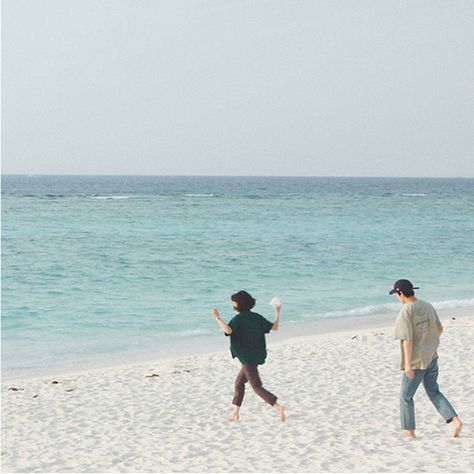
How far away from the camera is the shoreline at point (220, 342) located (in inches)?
564

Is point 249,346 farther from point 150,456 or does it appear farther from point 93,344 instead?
point 93,344

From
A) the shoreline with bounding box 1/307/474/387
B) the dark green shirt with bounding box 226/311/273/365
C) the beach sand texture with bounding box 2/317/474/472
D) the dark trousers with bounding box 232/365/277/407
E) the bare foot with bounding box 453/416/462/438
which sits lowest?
the shoreline with bounding box 1/307/474/387

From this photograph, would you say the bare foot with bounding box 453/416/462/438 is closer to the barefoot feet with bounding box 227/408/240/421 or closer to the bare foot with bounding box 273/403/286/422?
the bare foot with bounding box 273/403/286/422

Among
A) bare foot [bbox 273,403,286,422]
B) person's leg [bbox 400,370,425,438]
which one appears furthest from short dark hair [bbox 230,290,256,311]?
person's leg [bbox 400,370,425,438]

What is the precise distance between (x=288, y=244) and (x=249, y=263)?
9074 mm

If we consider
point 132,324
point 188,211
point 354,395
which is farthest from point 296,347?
point 188,211

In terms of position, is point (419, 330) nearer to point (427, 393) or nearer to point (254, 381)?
point (427, 393)

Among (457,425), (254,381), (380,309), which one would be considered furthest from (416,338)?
(380,309)

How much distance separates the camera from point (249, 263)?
33906mm

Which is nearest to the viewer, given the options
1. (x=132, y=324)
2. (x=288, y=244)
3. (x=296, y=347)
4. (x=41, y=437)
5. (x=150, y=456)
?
(x=150, y=456)

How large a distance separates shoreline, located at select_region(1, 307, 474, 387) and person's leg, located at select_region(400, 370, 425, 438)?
655cm

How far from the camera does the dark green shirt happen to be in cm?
862

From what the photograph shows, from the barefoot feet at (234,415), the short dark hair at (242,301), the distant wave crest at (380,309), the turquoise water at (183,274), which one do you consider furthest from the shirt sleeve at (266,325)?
the distant wave crest at (380,309)

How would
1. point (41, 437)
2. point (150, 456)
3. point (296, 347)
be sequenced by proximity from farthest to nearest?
point (296, 347), point (41, 437), point (150, 456)
